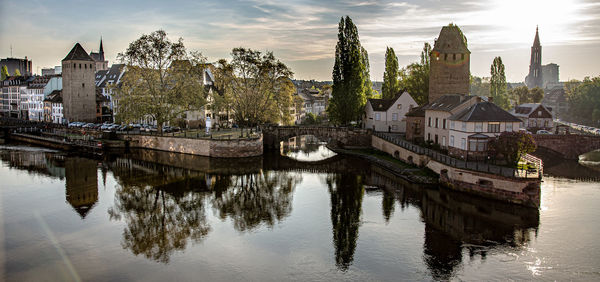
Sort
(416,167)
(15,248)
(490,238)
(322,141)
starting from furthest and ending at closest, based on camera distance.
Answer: (322,141) < (416,167) < (490,238) < (15,248)

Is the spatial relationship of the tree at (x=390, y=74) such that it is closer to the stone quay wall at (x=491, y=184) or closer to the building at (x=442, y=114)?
the building at (x=442, y=114)

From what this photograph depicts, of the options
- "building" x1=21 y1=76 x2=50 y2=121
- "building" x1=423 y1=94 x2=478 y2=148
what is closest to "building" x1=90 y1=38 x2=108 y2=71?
"building" x1=21 y1=76 x2=50 y2=121

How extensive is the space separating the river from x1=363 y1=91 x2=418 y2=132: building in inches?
781

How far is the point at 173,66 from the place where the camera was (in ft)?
199

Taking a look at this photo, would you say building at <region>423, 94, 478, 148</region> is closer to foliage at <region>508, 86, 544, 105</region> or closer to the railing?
the railing

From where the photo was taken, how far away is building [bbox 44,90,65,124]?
90.7 metres

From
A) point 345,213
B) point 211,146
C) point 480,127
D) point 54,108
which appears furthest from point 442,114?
point 54,108

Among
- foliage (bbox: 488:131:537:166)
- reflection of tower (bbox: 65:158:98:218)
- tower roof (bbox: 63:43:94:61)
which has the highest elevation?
tower roof (bbox: 63:43:94:61)

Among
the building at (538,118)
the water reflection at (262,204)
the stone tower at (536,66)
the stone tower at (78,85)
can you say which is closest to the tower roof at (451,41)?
the water reflection at (262,204)

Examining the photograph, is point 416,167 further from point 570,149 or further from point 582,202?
point 570,149

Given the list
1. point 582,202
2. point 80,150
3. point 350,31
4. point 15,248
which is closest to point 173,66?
point 80,150

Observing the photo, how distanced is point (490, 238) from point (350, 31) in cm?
4291

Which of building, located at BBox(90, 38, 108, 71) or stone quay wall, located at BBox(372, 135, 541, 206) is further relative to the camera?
building, located at BBox(90, 38, 108, 71)

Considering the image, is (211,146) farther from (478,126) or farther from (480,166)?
(480,166)
